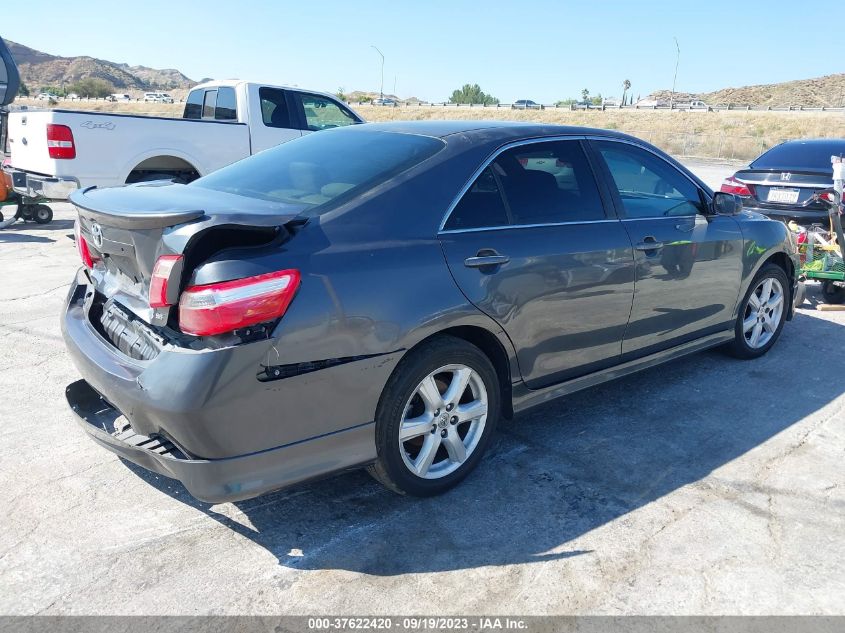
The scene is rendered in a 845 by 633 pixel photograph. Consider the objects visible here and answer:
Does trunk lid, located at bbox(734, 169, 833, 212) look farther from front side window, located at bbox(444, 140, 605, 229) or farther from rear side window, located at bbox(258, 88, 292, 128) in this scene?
rear side window, located at bbox(258, 88, 292, 128)

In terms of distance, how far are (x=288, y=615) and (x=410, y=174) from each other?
1.91 metres

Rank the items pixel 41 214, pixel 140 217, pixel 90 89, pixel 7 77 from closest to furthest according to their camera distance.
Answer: pixel 140 217 < pixel 41 214 < pixel 7 77 < pixel 90 89

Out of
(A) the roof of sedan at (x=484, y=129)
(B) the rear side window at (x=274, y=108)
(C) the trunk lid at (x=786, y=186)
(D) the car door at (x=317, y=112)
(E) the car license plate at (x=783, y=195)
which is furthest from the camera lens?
(D) the car door at (x=317, y=112)

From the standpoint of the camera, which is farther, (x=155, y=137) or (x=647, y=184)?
(x=155, y=137)

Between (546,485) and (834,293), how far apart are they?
520 cm

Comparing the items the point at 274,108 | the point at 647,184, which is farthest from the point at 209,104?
the point at 647,184

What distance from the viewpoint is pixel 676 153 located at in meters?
35.8

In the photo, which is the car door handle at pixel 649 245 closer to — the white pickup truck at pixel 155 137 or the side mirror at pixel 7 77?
the white pickup truck at pixel 155 137

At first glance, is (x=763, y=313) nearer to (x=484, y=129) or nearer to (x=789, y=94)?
(x=484, y=129)

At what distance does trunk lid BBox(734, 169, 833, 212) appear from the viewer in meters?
7.46

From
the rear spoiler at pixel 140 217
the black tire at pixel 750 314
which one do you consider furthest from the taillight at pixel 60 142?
the black tire at pixel 750 314

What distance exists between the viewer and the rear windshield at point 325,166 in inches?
128

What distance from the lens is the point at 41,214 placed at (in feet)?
35.0

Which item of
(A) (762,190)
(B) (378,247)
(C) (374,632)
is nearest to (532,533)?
(C) (374,632)
